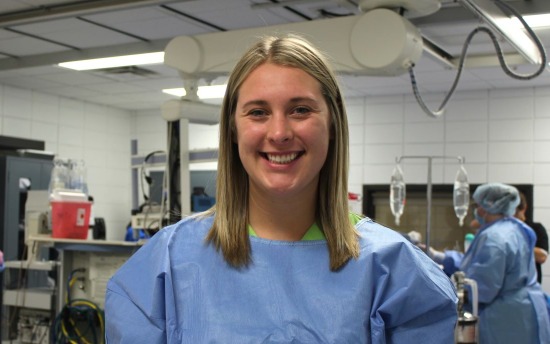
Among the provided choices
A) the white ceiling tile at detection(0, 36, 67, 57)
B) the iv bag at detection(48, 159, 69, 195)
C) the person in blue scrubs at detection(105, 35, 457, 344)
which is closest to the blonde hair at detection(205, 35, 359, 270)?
the person in blue scrubs at detection(105, 35, 457, 344)

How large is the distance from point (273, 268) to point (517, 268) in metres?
3.35

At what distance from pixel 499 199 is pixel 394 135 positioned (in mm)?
3280

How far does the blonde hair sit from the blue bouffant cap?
3.33 meters

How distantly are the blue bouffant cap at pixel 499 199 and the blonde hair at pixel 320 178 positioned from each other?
10.9 feet

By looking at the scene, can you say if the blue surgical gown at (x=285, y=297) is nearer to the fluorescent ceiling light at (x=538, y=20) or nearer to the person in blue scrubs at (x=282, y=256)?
the person in blue scrubs at (x=282, y=256)

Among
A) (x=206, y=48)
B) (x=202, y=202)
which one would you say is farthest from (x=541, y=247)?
(x=206, y=48)

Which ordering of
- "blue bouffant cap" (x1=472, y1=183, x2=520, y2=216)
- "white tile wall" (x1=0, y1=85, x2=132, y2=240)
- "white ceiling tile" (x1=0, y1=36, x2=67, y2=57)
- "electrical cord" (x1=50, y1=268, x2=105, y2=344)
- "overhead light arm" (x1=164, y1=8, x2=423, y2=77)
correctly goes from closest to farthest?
"overhead light arm" (x1=164, y1=8, x2=423, y2=77), "electrical cord" (x1=50, y1=268, x2=105, y2=344), "blue bouffant cap" (x1=472, y1=183, x2=520, y2=216), "white ceiling tile" (x1=0, y1=36, x2=67, y2=57), "white tile wall" (x1=0, y1=85, x2=132, y2=240)

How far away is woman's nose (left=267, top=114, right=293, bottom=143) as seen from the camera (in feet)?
4.16

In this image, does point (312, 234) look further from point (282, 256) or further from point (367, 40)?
point (367, 40)

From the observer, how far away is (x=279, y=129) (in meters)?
1.27

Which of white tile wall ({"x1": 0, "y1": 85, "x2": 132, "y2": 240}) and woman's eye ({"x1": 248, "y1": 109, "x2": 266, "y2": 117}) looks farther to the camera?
white tile wall ({"x1": 0, "y1": 85, "x2": 132, "y2": 240})

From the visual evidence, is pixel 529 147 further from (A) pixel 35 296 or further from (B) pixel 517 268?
(A) pixel 35 296

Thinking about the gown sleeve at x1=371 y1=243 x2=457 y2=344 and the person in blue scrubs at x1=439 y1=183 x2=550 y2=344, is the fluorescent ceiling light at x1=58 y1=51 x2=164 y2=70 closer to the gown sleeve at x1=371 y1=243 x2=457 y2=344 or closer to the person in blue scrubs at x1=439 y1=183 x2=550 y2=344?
the person in blue scrubs at x1=439 y1=183 x2=550 y2=344

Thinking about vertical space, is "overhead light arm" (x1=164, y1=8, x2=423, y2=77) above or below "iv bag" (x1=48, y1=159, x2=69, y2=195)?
above
